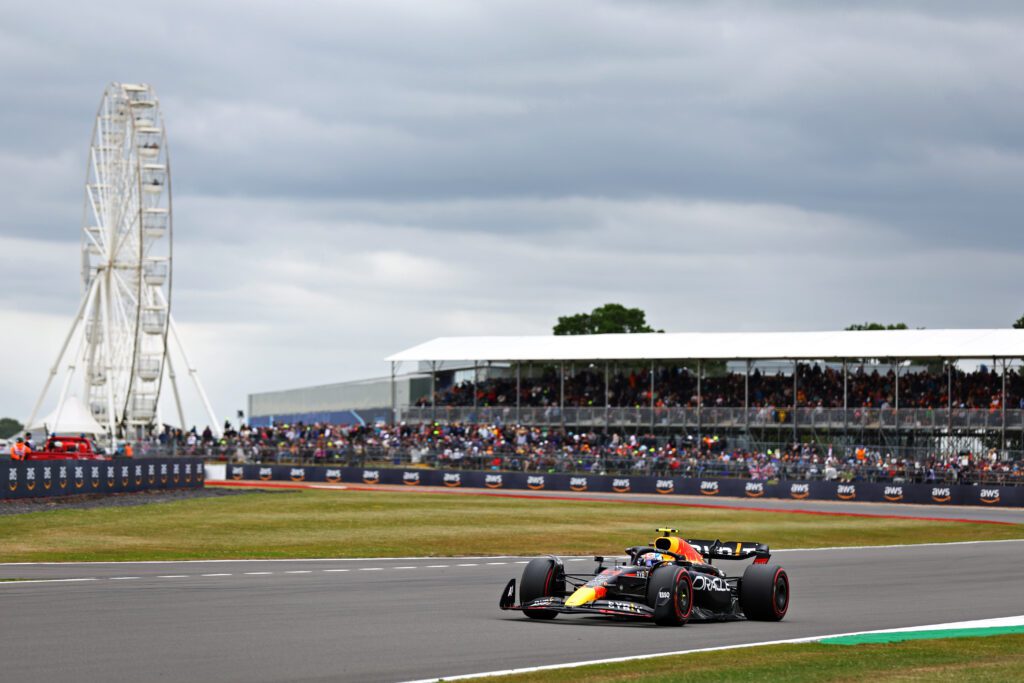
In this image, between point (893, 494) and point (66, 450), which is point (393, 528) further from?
point (893, 494)

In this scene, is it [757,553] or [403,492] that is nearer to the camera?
[757,553]

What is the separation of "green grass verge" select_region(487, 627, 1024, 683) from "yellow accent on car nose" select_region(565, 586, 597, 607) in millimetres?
2381

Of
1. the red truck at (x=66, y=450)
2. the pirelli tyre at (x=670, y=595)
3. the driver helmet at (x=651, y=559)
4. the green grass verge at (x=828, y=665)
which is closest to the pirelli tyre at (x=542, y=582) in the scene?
the driver helmet at (x=651, y=559)

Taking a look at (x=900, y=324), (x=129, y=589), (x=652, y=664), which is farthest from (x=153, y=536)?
(x=900, y=324)

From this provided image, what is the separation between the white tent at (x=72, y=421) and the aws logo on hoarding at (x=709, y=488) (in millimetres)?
31937

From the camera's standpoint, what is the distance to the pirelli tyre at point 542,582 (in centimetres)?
1738

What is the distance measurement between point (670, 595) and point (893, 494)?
42583 millimetres

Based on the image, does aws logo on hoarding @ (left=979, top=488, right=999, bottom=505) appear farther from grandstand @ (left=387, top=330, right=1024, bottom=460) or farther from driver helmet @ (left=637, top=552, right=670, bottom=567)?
driver helmet @ (left=637, top=552, right=670, bottom=567)

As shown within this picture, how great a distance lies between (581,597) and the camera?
16672mm

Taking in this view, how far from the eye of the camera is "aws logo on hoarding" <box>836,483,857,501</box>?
189 ft

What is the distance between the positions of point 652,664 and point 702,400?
60710mm

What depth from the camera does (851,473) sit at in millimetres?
58812

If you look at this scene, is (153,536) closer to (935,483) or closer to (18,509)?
(18,509)

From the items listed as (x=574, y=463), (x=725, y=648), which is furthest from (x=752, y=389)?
(x=725, y=648)
